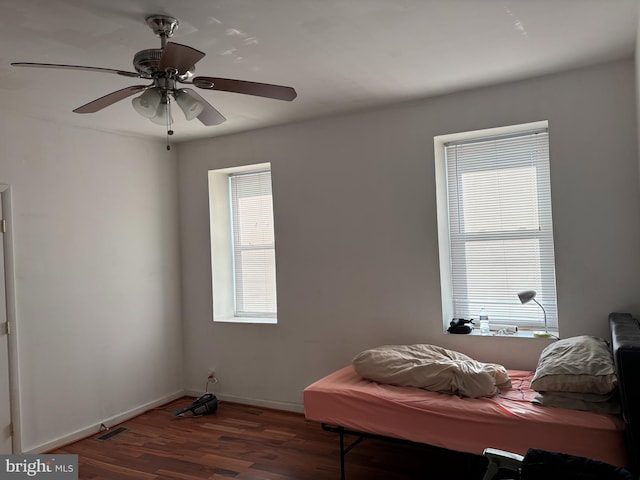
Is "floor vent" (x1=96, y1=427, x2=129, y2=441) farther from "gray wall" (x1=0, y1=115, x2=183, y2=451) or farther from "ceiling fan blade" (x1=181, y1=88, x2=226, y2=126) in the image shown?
"ceiling fan blade" (x1=181, y1=88, x2=226, y2=126)

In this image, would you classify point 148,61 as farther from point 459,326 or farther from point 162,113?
point 459,326

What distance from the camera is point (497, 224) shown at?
398 centimetres

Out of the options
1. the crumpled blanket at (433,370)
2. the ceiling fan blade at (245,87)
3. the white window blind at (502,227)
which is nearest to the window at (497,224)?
the white window blind at (502,227)

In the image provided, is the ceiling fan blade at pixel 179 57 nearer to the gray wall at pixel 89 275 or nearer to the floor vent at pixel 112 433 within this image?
the gray wall at pixel 89 275

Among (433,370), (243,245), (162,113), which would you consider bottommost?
(433,370)

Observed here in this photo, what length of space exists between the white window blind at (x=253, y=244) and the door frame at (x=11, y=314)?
2.09m

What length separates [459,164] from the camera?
4125mm

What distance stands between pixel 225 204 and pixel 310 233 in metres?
1.24

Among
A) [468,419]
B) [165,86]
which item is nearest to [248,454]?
[468,419]

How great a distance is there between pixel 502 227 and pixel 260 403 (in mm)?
2752

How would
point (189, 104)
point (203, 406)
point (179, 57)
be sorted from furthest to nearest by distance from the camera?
point (203, 406), point (189, 104), point (179, 57)

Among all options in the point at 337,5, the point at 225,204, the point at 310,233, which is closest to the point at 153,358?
the point at 225,204

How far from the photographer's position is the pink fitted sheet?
2.51 meters

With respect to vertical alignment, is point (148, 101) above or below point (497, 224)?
above
